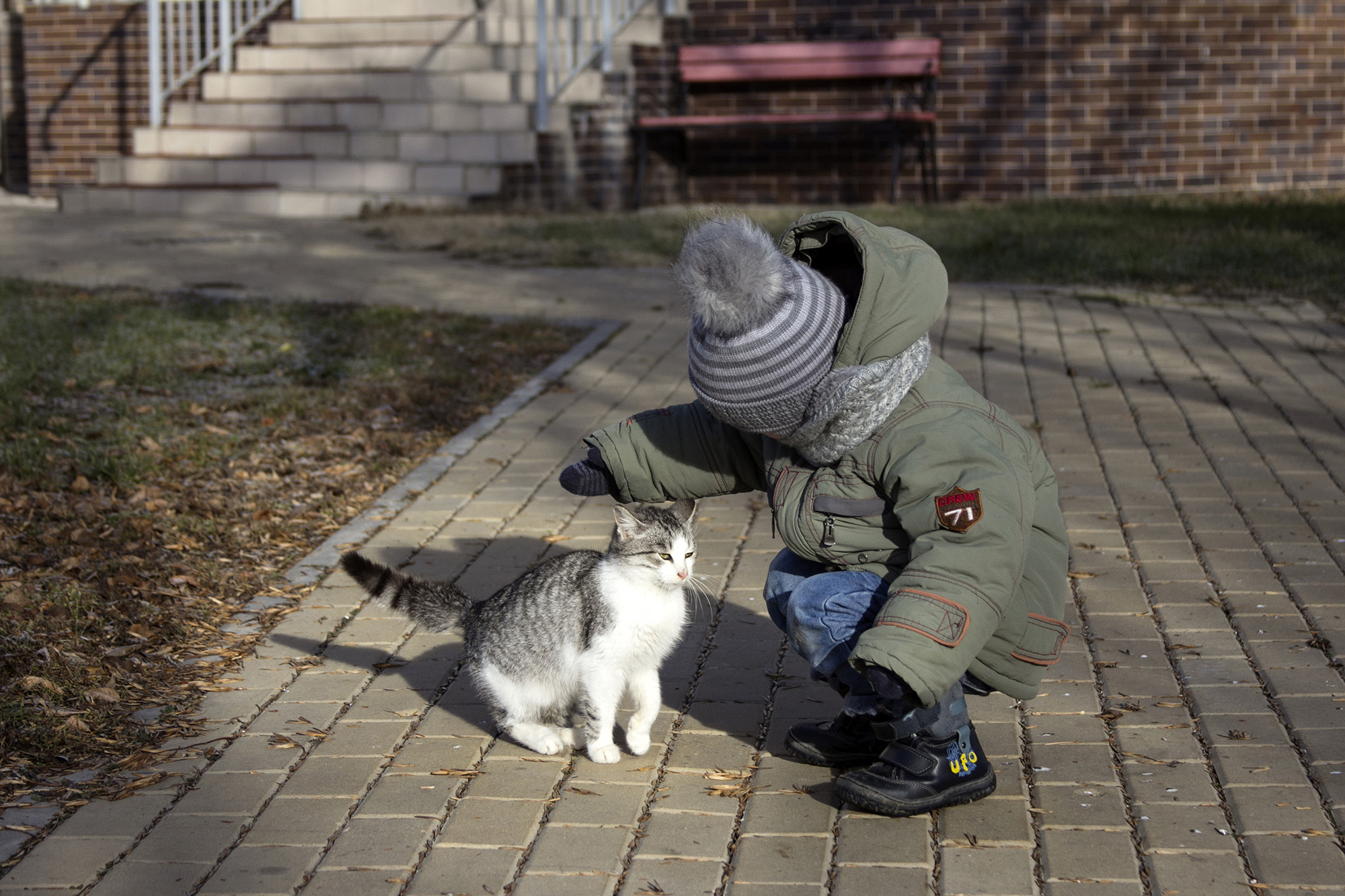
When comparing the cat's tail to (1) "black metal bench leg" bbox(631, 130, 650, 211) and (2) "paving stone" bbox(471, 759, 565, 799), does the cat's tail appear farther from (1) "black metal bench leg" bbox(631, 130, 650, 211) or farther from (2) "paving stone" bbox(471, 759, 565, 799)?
(1) "black metal bench leg" bbox(631, 130, 650, 211)

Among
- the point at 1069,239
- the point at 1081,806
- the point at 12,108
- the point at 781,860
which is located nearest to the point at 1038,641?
the point at 1081,806

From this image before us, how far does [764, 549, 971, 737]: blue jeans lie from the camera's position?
3055mm

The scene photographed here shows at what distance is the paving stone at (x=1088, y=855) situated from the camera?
9.37 feet

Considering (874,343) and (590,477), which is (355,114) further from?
(874,343)

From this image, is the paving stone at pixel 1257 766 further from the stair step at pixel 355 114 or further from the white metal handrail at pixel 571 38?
the stair step at pixel 355 114

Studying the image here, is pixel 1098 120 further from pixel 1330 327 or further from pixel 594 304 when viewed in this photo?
pixel 594 304

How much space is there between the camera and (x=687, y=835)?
3.07 m

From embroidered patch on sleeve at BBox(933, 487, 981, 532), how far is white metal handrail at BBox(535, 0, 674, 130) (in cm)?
1179

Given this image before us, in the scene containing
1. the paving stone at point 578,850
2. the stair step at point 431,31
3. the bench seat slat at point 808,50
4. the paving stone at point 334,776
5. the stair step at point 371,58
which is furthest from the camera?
the stair step at point 431,31

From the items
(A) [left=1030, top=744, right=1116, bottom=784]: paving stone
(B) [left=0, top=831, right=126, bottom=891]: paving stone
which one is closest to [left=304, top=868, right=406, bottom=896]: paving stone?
(B) [left=0, top=831, right=126, bottom=891]: paving stone

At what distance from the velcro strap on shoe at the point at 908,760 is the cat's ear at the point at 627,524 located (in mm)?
841

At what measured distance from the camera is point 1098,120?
1477 cm

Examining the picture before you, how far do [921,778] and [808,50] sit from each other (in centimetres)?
1286

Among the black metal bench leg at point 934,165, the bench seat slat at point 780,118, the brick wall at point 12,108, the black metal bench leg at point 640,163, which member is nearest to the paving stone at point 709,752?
the bench seat slat at point 780,118
